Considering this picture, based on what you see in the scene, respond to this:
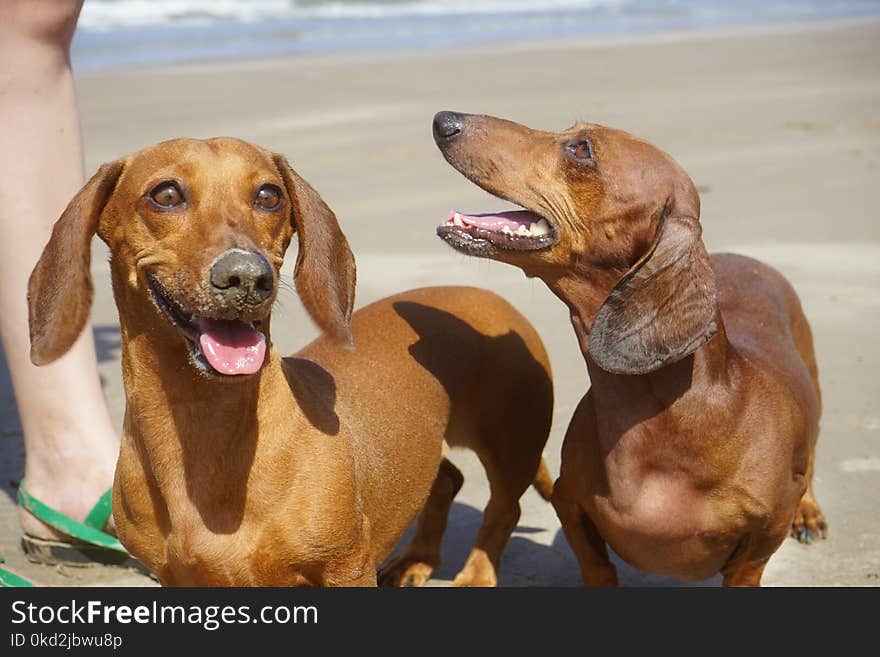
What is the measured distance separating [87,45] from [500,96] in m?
8.54

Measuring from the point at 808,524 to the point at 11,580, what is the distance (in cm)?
257

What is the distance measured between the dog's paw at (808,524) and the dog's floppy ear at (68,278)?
2.52 metres

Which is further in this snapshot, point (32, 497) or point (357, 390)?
point (32, 497)

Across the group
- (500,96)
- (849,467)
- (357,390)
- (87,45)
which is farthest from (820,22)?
(357,390)

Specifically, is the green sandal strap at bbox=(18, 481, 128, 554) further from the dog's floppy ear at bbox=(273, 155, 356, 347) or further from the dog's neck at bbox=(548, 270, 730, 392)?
the dog's neck at bbox=(548, 270, 730, 392)

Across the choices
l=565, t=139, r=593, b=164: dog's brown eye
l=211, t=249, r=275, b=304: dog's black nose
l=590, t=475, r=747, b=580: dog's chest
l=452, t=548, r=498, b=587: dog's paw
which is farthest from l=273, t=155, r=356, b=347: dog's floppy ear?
l=452, t=548, r=498, b=587: dog's paw

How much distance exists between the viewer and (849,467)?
4914 millimetres

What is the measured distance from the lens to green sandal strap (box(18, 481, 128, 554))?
4.35m

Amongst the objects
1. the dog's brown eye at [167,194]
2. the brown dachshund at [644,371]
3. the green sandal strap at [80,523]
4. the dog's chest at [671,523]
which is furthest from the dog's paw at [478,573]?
the dog's brown eye at [167,194]

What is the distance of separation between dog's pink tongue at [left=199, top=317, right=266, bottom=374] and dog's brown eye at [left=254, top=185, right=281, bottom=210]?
32 centimetres

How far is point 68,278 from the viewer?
124 inches

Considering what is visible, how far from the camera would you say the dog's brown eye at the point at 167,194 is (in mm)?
3090

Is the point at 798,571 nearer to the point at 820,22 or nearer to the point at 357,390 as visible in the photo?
the point at 357,390

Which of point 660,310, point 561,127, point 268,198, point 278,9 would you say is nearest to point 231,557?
point 268,198
